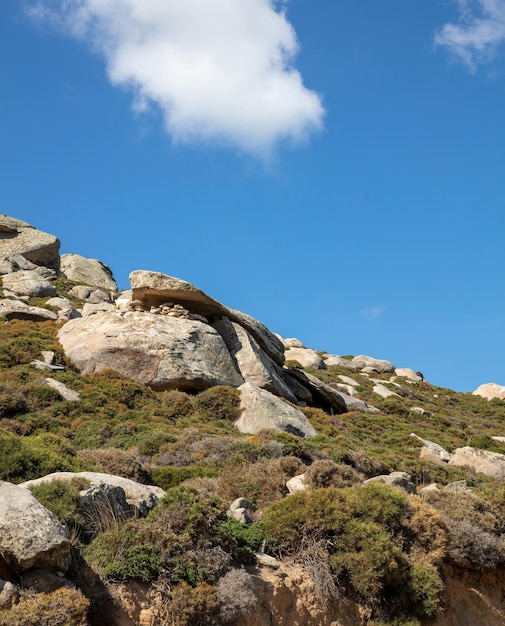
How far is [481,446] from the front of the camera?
111 feet

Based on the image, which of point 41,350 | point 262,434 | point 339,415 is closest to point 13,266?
point 41,350

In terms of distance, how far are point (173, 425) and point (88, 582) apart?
15.4 metres

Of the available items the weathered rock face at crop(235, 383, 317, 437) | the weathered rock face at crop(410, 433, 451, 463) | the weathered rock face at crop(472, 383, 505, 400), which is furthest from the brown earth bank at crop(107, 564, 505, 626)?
the weathered rock face at crop(472, 383, 505, 400)

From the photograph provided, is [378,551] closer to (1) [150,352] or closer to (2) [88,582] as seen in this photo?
(2) [88,582]

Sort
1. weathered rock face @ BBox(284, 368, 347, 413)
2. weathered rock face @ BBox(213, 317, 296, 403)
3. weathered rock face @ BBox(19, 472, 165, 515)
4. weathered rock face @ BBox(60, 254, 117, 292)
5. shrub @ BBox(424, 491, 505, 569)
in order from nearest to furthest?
weathered rock face @ BBox(19, 472, 165, 515) < shrub @ BBox(424, 491, 505, 569) < weathered rock face @ BBox(213, 317, 296, 403) < weathered rock face @ BBox(284, 368, 347, 413) < weathered rock face @ BBox(60, 254, 117, 292)

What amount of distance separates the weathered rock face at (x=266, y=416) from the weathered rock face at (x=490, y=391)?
35622 mm

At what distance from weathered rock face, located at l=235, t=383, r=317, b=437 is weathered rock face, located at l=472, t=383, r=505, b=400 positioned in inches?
1402

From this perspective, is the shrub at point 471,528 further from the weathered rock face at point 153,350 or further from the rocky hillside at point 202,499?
the weathered rock face at point 153,350

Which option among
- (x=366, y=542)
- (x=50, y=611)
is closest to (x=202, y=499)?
(x=366, y=542)

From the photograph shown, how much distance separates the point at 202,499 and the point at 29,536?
3.54 metres

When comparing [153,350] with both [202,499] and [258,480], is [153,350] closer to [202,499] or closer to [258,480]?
[258,480]

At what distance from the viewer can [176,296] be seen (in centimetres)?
3347

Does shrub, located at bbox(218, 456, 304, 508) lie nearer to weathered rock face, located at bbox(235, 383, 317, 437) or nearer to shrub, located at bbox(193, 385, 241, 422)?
weathered rock face, located at bbox(235, 383, 317, 437)

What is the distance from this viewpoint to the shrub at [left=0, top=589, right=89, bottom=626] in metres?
7.11
